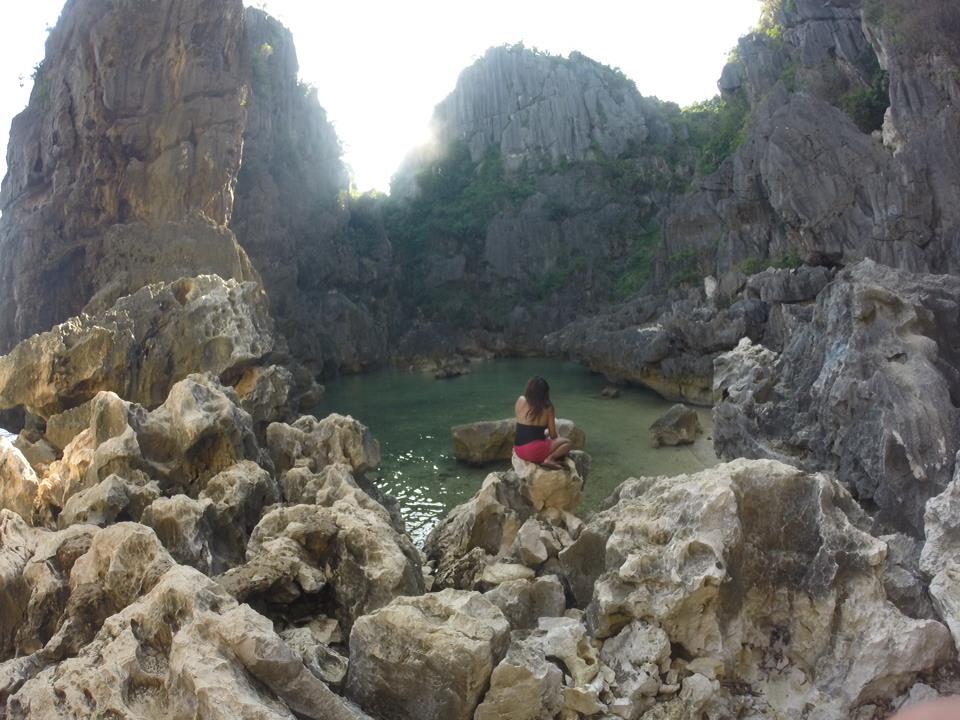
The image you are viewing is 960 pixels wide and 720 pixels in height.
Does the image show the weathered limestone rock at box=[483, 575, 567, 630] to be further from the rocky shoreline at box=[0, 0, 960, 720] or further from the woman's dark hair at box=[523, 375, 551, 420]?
the woman's dark hair at box=[523, 375, 551, 420]

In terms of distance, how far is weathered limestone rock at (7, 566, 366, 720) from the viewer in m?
3.11

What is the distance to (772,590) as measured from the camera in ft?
14.7

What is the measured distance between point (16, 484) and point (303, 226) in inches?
1504

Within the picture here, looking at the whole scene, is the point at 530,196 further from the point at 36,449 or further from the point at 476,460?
the point at 36,449

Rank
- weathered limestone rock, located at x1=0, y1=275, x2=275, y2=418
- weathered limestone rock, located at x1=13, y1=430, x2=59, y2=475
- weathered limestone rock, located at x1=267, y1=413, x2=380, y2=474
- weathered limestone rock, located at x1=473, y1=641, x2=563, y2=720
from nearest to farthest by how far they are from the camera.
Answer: weathered limestone rock, located at x1=473, y1=641, x2=563, y2=720 → weathered limestone rock, located at x1=267, y1=413, x2=380, y2=474 → weathered limestone rock, located at x1=13, y1=430, x2=59, y2=475 → weathered limestone rock, located at x1=0, y1=275, x2=275, y2=418

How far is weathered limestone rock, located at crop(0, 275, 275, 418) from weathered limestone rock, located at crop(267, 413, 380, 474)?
663cm

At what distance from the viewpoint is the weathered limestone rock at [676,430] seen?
16734mm

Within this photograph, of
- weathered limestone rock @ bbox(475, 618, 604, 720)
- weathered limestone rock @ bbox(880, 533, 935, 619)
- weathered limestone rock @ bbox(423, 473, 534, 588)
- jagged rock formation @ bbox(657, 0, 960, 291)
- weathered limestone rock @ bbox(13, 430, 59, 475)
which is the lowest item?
weathered limestone rock @ bbox(423, 473, 534, 588)

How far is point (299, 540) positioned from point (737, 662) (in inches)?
154

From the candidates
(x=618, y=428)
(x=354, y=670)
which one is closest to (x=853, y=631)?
(x=354, y=670)

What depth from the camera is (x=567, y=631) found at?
4.62 metres

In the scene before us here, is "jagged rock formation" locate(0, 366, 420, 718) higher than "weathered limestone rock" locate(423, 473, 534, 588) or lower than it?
higher

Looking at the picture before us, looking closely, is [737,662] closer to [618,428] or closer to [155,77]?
[618,428]

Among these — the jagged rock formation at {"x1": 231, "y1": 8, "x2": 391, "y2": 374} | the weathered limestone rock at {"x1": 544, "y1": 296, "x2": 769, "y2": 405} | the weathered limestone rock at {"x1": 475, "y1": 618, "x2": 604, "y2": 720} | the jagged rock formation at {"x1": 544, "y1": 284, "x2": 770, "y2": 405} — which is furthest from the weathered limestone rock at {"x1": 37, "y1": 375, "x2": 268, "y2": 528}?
the jagged rock formation at {"x1": 231, "y1": 8, "x2": 391, "y2": 374}
